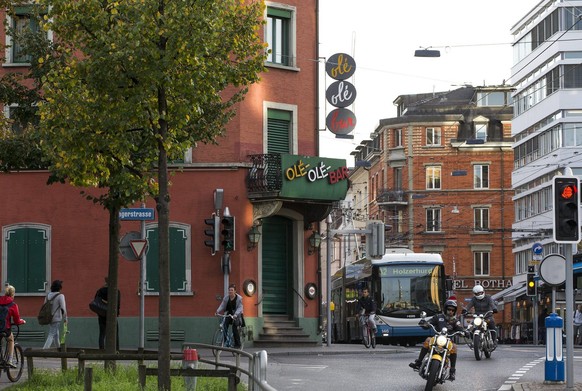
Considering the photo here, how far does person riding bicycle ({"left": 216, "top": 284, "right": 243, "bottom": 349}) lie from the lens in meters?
32.7

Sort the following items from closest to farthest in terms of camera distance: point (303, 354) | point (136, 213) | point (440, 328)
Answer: point (440, 328) → point (136, 213) → point (303, 354)

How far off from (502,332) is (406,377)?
59.3 m

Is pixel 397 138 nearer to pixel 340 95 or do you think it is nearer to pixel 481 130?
pixel 481 130

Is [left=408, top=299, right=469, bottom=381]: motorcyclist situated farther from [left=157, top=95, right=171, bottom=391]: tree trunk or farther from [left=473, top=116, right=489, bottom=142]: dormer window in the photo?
[left=473, top=116, right=489, bottom=142]: dormer window

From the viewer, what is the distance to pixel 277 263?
39.7 meters

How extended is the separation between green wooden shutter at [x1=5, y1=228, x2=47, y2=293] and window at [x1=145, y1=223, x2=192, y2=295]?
9.56 feet

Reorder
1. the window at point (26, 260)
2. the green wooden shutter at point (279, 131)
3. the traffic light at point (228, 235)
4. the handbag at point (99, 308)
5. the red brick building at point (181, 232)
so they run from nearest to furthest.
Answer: the handbag at point (99, 308)
the traffic light at point (228, 235)
the red brick building at point (181, 232)
the window at point (26, 260)
the green wooden shutter at point (279, 131)

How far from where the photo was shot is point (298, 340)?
3862 centimetres

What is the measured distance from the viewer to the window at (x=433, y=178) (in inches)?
3937

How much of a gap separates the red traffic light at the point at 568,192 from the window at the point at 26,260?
20.6 meters

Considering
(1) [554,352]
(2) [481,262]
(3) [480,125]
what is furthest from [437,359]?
(3) [480,125]

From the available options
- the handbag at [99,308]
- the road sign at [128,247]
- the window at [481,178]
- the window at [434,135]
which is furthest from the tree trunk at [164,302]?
the window at [434,135]

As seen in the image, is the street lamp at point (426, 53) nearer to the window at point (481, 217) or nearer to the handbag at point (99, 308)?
the handbag at point (99, 308)

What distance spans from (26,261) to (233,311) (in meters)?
7.83
